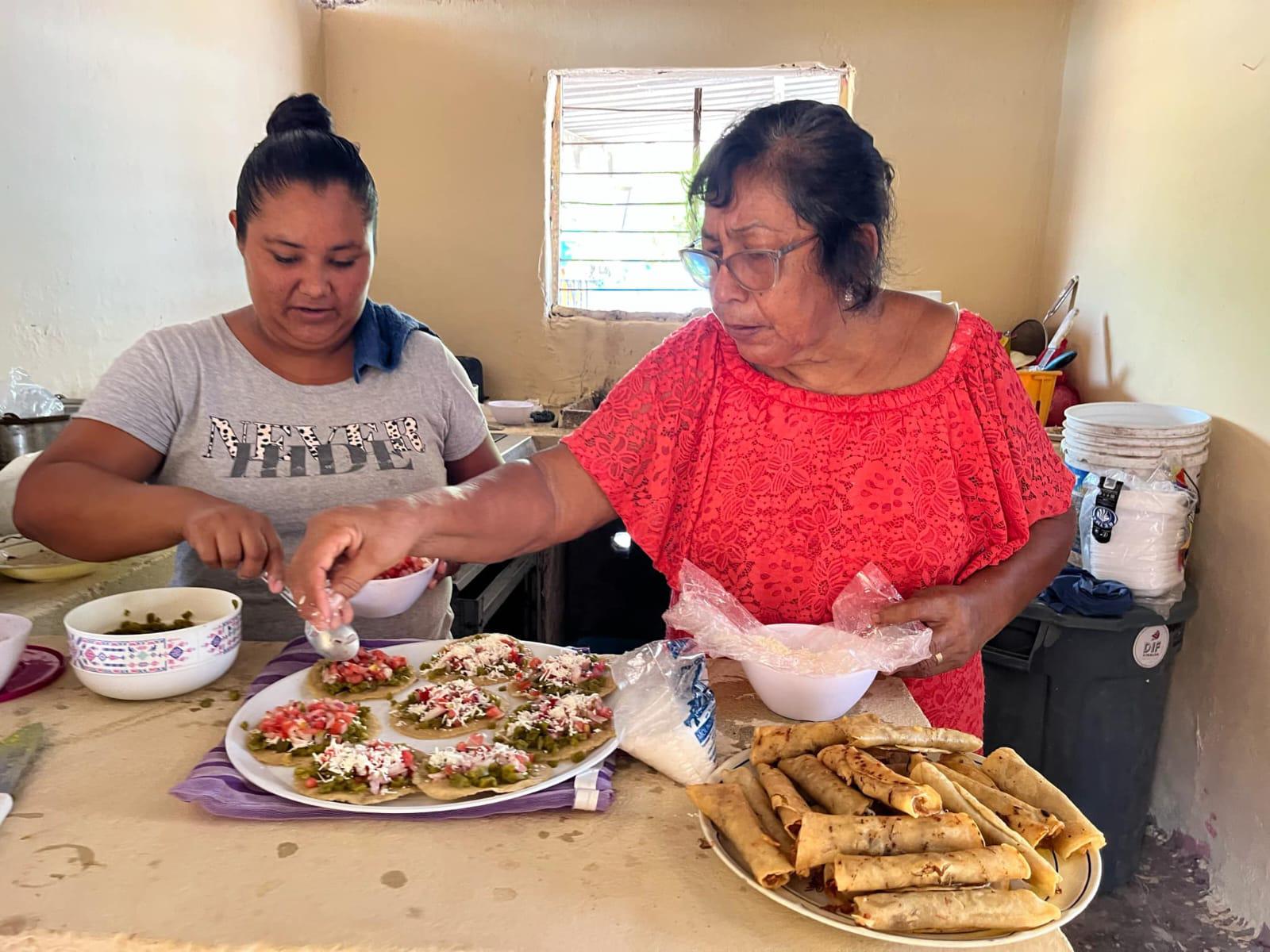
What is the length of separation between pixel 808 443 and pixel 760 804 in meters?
0.66

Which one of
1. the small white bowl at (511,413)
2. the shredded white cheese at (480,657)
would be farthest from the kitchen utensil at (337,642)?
the small white bowl at (511,413)

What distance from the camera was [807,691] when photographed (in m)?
1.10

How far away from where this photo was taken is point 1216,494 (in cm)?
242

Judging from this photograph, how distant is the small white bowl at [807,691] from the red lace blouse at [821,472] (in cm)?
28

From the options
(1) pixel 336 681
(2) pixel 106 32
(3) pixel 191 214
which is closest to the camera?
(1) pixel 336 681

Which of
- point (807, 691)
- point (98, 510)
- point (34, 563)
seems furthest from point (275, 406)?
point (807, 691)

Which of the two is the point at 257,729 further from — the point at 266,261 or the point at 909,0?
the point at 909,0

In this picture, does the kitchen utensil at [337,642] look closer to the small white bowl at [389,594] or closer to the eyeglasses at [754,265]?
the small white bowl at [389,594]

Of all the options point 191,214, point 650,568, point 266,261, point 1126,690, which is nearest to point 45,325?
point 191,214

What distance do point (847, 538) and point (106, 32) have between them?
244 centimetres

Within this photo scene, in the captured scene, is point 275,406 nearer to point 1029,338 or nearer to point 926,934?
point 926,934

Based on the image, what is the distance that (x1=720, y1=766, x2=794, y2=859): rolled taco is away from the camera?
0.84 meters

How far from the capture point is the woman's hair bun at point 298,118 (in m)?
1.59

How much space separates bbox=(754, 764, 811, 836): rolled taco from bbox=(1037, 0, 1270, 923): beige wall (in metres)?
1.88
